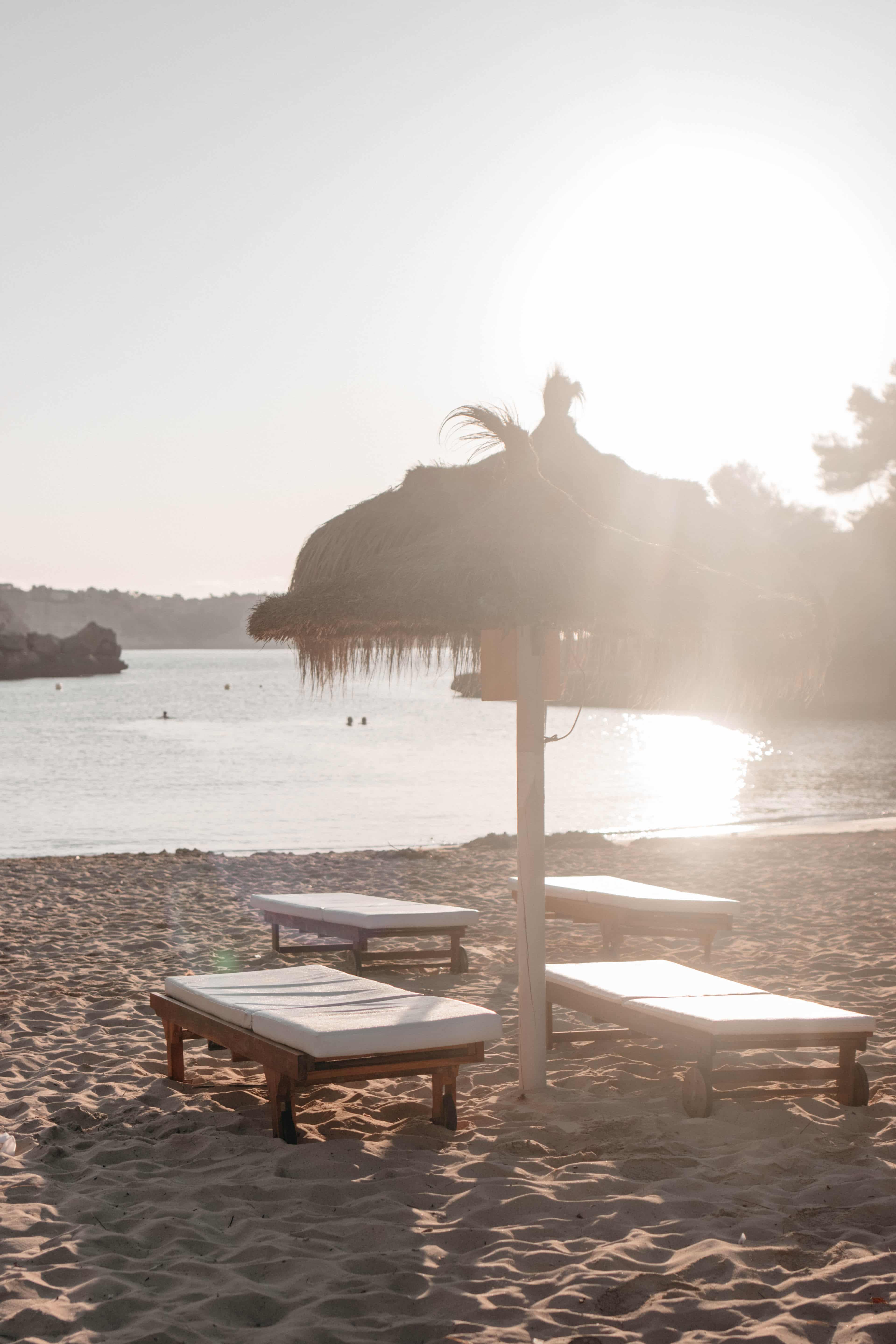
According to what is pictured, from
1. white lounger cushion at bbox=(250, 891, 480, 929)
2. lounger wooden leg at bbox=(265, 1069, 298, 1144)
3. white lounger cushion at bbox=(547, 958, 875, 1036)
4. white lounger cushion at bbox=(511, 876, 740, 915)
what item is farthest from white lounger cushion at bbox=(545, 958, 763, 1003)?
white lounger cushion at bbox=(250, 891, 480, 929)

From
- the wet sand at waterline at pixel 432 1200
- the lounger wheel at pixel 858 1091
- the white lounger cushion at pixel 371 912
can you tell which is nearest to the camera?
the wet sand at waterline at pixel 432 1200

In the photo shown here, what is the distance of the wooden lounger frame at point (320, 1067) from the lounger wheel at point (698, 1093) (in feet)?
2.76

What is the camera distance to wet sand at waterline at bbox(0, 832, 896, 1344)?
9.34 feet

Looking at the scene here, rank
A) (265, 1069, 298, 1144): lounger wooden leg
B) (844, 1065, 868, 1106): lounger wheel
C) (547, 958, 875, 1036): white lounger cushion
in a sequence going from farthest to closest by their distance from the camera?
1. (844, 1065, 868, 1106): lounger wheel
2. (547, 958, 875, 1036): white lounger cushion
3. (265, 1069, 298, 1144): lounger wooden leg

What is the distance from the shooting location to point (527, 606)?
4.20 m

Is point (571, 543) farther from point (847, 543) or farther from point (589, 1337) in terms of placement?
point (847, 543)

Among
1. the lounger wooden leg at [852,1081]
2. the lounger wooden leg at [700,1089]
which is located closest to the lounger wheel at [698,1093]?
the lounger wooden leg at [700,1089]

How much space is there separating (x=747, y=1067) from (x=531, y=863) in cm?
117

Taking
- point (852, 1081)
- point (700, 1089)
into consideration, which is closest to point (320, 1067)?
point (700, 1089)

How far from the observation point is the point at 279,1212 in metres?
3.50

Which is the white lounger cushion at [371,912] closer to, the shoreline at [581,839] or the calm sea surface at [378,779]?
the calm sea surface at [378,779]

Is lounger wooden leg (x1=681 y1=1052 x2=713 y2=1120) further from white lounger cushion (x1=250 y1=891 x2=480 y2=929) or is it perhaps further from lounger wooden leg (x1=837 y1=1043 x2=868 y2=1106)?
white lounger cushion (x1=250 y1=891 x2=480 y2=929)

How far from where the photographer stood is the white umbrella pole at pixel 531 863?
457 cm

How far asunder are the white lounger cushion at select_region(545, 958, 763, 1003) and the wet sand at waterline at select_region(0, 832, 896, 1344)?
26 centimetres
